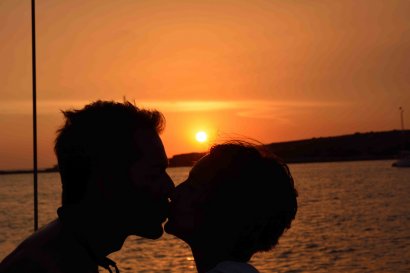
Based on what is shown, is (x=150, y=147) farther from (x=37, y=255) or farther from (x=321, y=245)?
(x=321, y=245)

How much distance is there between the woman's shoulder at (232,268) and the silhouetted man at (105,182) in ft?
0.76

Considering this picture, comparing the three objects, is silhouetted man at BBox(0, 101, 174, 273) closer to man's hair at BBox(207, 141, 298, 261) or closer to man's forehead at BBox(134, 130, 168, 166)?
man's forehead at BBox(134, 130, 168, 166)

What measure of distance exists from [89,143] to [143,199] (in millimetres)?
236

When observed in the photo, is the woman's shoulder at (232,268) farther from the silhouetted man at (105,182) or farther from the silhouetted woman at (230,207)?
the silhouetted man at (105,182)

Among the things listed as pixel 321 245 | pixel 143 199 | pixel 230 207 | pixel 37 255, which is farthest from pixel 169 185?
pixel 321 245

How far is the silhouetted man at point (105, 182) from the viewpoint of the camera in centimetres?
231

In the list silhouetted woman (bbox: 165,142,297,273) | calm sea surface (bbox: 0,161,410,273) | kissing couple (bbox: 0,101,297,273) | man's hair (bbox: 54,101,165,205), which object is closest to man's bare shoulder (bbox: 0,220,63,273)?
kissing couple (bbox: 0,101,297,273)

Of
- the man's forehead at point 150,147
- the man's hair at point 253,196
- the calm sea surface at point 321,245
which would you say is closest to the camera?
the man's forehead at point 150,147

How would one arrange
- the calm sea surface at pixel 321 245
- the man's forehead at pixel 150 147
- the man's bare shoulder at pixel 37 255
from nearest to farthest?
the man's bare shoulder at pixel 37 255, the man's forehead at pixel 150 147, the calm sea surface at pixel 321 245

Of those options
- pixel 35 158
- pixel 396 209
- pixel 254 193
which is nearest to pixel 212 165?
pixel 254 193

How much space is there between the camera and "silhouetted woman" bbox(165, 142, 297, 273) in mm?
2625

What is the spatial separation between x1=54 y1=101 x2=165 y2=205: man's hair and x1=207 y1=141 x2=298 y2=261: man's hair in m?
0.39

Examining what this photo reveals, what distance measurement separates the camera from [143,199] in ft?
7.84

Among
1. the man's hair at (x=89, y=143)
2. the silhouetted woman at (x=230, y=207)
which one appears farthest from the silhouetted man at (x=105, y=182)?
the silhouetted woman at (x=230, y=207)
